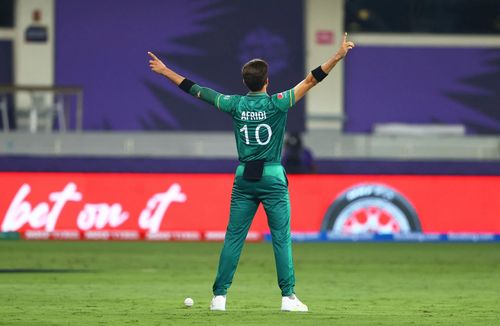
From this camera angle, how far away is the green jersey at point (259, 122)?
10992 millimetres

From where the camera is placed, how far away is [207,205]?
77.2ft

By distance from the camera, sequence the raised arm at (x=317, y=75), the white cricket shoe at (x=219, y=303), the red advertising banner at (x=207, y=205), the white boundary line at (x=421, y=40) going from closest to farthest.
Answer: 1. the raised arm at (x=317, y=75)
2. the white cricket shoe at (x=219, y=303)
3. the red advertising banner at (x=207, y=205)
4. the white boundary line at (x=421, y=40)

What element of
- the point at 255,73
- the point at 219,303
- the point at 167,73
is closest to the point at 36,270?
the point at 219,303

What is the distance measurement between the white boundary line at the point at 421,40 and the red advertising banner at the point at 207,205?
1399 centimetres

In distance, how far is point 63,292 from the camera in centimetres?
1360

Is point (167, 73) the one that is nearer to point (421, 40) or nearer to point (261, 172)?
point (261, 172)

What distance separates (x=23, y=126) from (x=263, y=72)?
23978 mm

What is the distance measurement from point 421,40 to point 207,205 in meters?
15.7

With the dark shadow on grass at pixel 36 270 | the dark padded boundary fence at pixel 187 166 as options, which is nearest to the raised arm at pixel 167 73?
the dark shadow on grass at pixel 36 270

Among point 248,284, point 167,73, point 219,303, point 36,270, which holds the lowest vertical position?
point 36,270

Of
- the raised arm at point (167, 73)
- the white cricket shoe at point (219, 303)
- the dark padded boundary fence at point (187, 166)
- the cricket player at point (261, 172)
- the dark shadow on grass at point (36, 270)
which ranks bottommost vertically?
the dark shadow on grass at point (36, 270)

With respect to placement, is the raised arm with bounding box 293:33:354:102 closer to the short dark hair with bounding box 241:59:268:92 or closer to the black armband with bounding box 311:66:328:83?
the black armband with bounding box 311:66:328:83

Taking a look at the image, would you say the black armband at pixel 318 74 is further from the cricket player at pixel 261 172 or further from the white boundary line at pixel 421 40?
the white boundary line at pixel 421 40

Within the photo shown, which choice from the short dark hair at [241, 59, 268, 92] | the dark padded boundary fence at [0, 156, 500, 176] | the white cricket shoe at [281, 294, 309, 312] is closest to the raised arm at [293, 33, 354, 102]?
the short dark hair at [241, 59, 268, 92]
